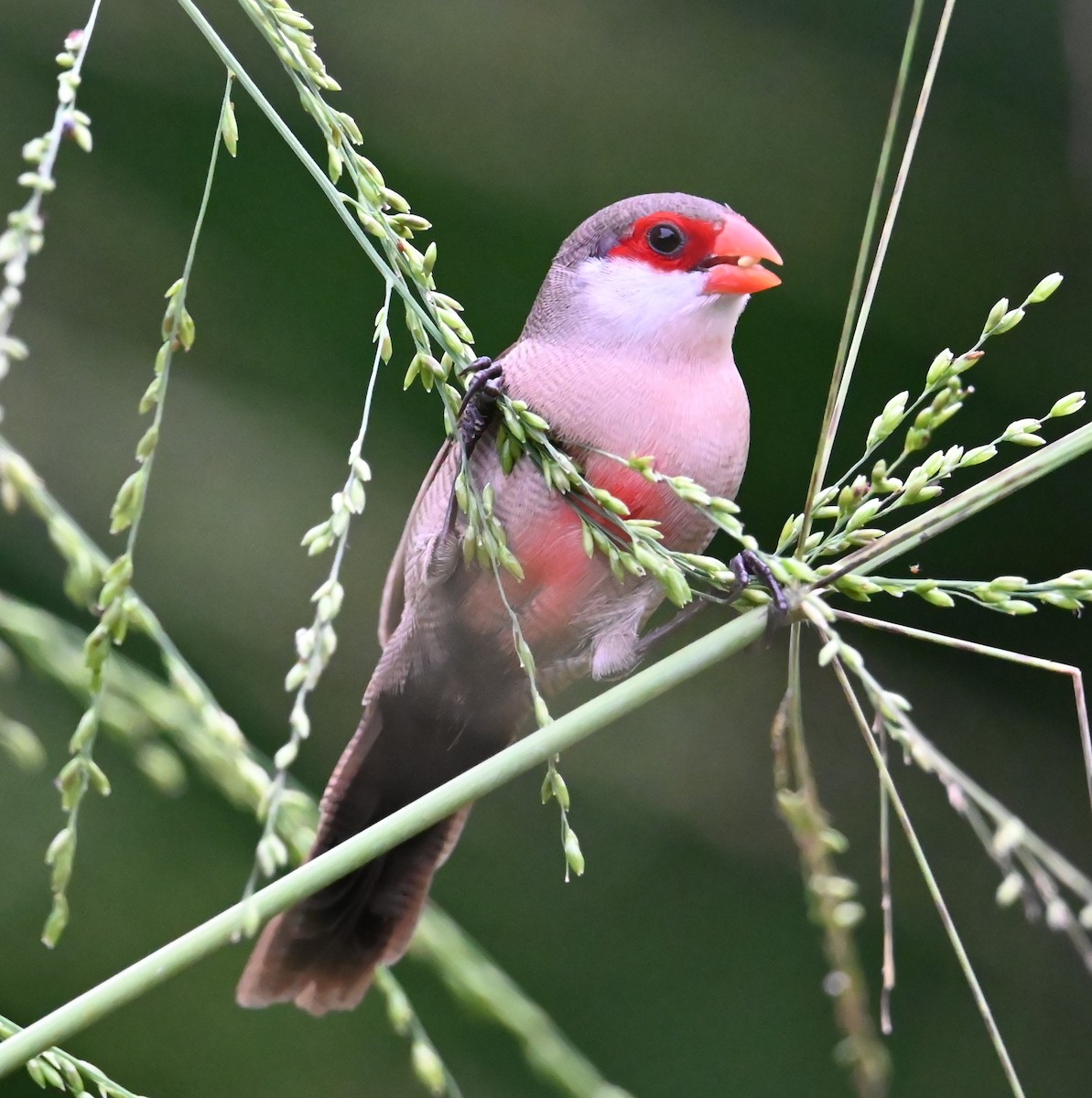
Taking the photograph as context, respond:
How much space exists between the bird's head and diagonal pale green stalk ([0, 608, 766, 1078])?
0.79 meters

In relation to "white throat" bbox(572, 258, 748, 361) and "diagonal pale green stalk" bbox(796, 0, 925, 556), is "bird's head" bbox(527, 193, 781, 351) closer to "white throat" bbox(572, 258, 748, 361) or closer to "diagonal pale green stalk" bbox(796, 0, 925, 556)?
"white throat" bbox(572, 258, 748, 361)

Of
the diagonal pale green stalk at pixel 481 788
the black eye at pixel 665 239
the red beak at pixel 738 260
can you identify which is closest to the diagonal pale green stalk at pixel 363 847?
the diagonal pale green stalk at pixel 481 788

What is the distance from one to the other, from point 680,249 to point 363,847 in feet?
3.72

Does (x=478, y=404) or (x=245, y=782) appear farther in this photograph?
(x=478, y=404)

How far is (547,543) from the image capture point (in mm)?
1779

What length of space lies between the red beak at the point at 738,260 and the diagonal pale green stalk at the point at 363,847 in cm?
77

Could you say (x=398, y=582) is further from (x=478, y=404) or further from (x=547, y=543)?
(x=478, y=404)

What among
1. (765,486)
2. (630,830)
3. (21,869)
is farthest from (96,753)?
(765,486)

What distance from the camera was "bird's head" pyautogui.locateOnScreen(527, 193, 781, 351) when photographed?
1813 millimetres

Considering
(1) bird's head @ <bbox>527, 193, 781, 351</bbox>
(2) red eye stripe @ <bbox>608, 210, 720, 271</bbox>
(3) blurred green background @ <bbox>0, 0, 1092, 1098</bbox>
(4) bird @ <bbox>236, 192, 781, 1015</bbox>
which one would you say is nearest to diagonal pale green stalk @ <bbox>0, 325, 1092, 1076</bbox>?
(4) bird @ <bbox>236, 192, 781, 1015</bbox>

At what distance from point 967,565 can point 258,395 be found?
1.86m

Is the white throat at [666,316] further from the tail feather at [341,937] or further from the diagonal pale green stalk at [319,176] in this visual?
the tail feather at [341,937]

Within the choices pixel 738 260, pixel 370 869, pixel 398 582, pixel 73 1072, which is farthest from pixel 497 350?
pixel 73 1072

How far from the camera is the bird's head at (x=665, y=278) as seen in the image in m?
1.81
